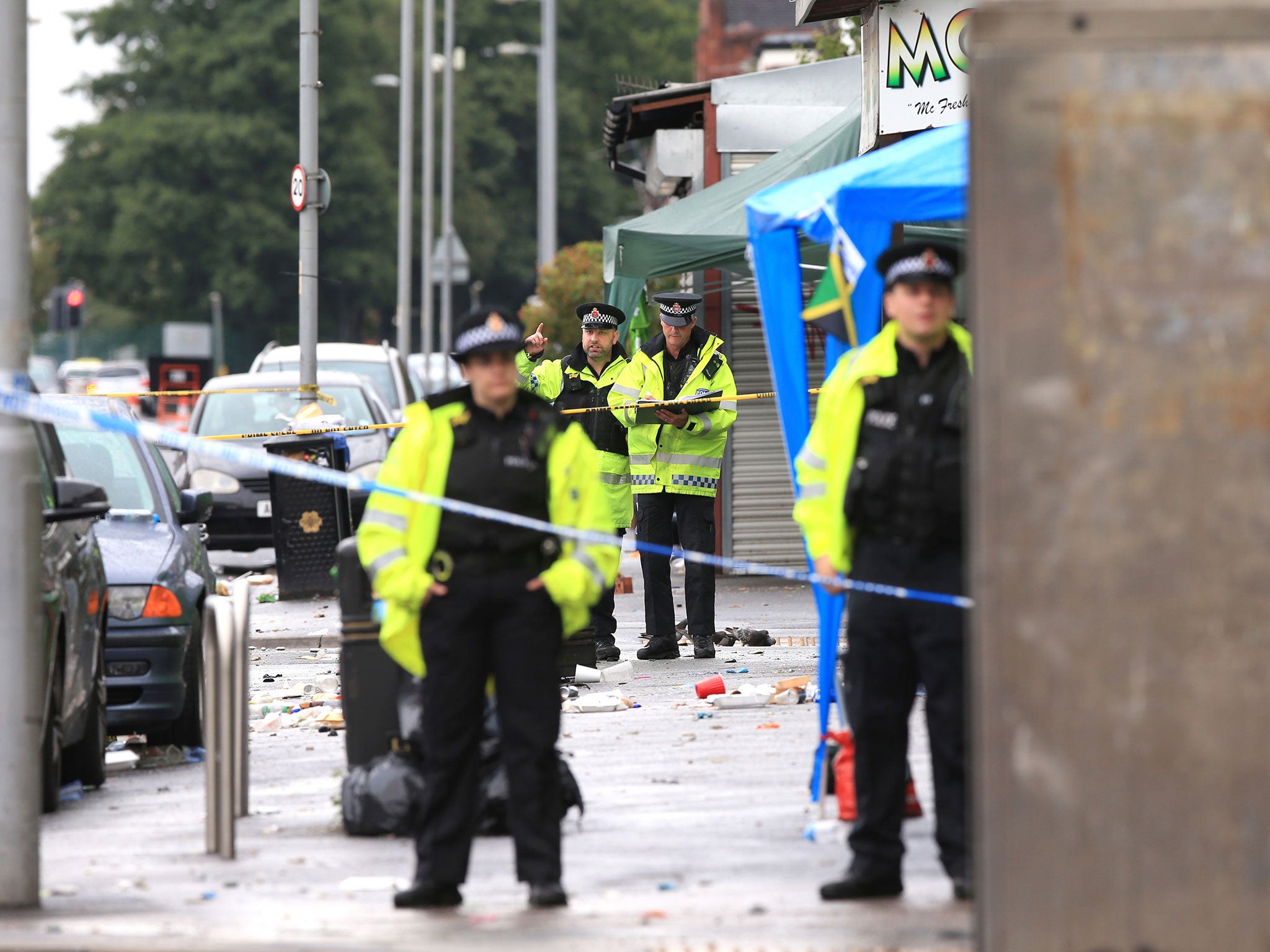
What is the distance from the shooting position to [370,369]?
22.5 metres

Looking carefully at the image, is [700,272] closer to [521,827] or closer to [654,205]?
[654,205]

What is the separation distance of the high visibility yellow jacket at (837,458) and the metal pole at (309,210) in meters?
10.8

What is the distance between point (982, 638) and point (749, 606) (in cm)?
1045

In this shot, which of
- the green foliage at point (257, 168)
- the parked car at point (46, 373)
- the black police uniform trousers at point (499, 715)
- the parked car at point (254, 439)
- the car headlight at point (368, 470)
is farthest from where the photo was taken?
the green foliage at point (257, 168)

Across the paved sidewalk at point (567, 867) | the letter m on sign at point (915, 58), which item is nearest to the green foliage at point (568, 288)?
the letter m on sign at point (915, 58)

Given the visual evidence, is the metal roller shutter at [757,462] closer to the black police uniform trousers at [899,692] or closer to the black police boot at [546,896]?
the black police uniform trousers at [899,692]

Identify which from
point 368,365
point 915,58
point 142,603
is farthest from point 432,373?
point 142,603

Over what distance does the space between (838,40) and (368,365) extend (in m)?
6.28

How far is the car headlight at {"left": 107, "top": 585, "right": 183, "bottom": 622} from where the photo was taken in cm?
940

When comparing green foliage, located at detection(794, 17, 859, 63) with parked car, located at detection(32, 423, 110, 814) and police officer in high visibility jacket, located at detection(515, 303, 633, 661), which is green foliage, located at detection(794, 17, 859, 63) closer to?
police officer in high visibility jacket, located at detection(515, 303, 633, 661)

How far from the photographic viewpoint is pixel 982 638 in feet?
15.7

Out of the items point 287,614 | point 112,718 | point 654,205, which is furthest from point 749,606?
point 654,205

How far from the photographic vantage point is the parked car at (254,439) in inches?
686

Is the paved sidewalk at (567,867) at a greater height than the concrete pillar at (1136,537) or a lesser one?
lesser
